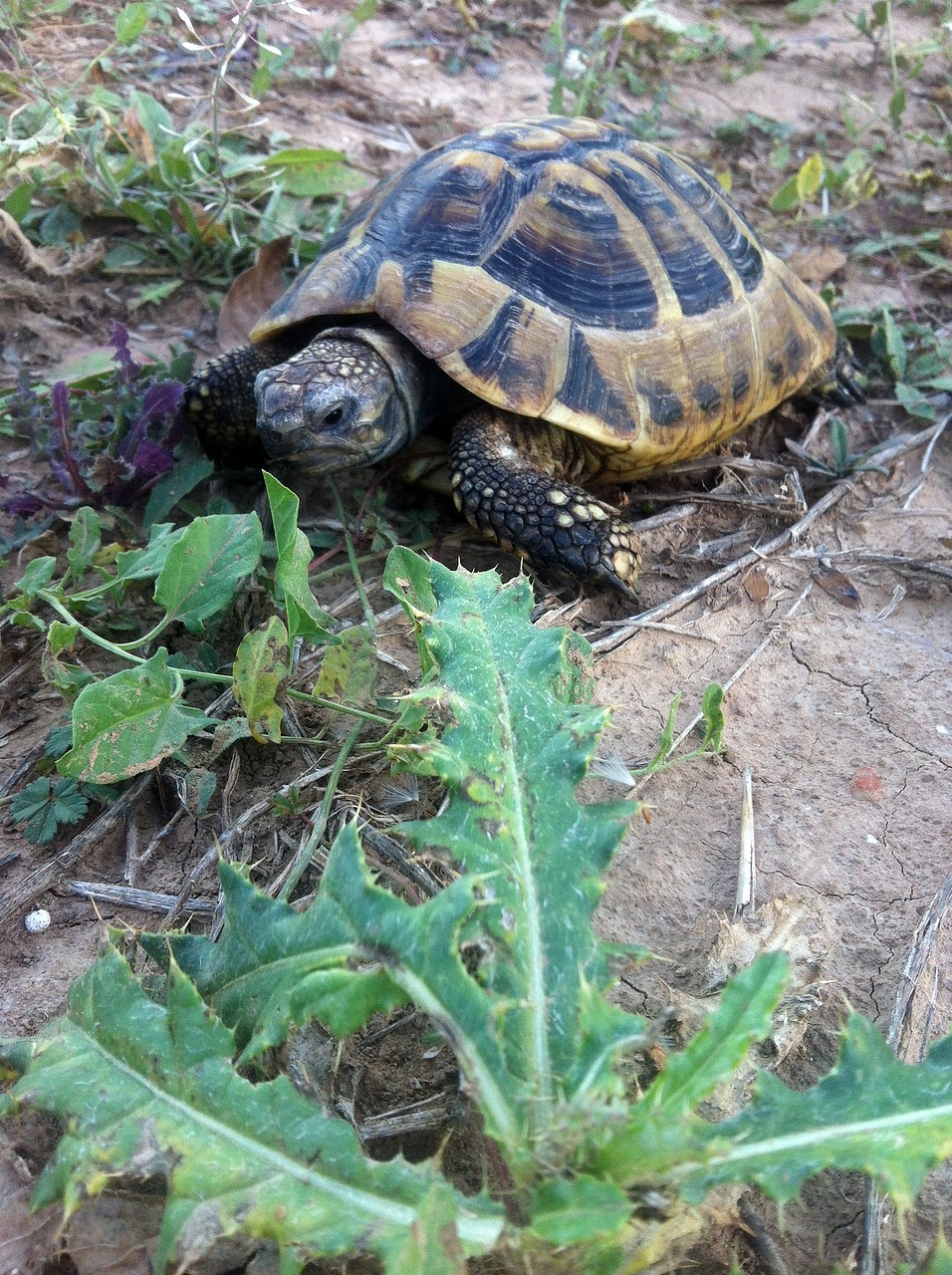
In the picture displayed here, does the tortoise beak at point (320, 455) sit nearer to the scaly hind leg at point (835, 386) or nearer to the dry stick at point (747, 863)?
the dry stick at point (747, 863)

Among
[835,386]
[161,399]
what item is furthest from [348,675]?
[835,386]

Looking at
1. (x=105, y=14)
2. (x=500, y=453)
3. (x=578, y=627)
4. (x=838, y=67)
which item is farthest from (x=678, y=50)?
(x=578, y=627)

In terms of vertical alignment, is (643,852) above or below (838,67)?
below

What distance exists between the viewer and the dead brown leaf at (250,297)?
122 inches

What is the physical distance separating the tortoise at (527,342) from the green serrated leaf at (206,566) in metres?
0.53

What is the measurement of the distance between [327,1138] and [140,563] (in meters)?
1.30

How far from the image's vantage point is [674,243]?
278cm

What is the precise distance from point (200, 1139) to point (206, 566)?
1.10 meters

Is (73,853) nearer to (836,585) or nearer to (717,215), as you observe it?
(836,585)

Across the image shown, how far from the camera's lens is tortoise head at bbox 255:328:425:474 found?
7.75 feet

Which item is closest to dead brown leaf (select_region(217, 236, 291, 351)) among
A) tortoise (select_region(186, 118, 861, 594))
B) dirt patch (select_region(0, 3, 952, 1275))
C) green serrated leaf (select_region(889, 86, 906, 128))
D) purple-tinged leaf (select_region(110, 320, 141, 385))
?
dirt patch (select_region(0, 3, 952, 1275))

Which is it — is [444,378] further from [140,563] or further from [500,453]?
[140,563]

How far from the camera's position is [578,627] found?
2.31 m

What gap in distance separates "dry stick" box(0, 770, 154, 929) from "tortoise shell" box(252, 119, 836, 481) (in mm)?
1335
